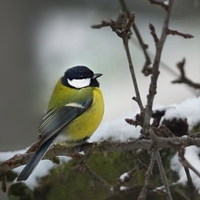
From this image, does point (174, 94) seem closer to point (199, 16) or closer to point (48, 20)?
point (199, 16)

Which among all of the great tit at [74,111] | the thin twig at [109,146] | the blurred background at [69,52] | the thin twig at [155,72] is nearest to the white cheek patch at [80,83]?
the great tit at [74,111]

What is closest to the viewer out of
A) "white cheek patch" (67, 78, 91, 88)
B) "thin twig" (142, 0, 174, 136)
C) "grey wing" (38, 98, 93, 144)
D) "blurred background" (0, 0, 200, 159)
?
"thin twig" (142, 0, 174, 136)

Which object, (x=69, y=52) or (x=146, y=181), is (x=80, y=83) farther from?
(x=69, y=52)

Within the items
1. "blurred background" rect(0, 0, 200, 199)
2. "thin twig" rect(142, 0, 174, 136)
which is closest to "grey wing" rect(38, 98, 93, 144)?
"thin twig" rect(142, 0, 174, 136)

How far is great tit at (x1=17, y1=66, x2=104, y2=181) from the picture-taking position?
133 centimetres

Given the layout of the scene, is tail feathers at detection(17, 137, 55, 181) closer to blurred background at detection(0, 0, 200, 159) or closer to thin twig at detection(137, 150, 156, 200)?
thin twig at detection(137, 150, 156, 200)

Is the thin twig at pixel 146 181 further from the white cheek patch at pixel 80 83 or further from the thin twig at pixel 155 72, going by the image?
the white cheek patch at pixel 80 83

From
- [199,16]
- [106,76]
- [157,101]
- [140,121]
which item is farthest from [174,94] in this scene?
[140,121]

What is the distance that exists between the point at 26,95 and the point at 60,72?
11.1 inches

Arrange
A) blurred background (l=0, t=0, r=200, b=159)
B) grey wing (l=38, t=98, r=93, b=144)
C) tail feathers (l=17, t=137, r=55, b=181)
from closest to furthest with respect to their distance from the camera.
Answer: tail feathers (l=17, t=137, r=55, b=181), grey wing (l=38, t=98, r=93, b=144), blurred background (l=0, t=0, r=200, b=159)

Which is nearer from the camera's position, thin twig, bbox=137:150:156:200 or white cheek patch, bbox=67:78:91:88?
thin twig, bbox=137:150:156:200

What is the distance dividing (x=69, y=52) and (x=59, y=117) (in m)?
2.34

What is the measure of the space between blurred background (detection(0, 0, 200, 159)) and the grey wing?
1.67 m

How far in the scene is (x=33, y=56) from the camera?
3.63 meters
